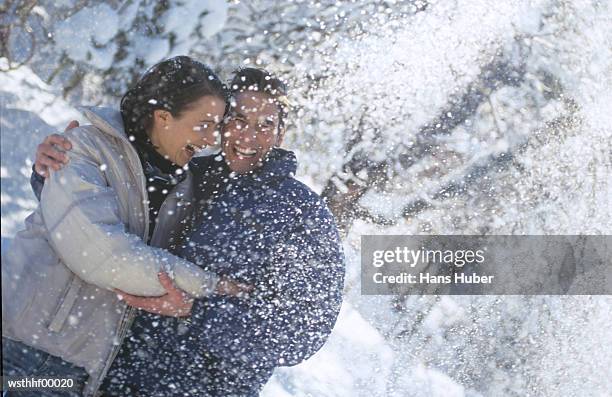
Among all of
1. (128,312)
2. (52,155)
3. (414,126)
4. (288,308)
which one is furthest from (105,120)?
(414,126)

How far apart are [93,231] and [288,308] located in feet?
1.48

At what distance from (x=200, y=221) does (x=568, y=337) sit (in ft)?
6.70

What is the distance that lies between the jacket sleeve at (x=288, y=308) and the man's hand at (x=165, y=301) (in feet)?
0.30

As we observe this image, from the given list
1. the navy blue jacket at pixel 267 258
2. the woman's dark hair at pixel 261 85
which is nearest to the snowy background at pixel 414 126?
the woman's dark hair at pixel 261 85

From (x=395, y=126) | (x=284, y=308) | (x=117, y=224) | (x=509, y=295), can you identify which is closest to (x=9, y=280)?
(x=117, y=224)

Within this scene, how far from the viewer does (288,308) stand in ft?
4.83

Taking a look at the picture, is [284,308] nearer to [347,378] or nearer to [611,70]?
[347,378]

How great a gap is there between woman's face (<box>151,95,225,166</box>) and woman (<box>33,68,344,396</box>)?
122mm

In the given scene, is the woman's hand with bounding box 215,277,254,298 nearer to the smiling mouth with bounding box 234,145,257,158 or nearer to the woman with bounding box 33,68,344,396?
the woman with bounding box 33,68,344,396

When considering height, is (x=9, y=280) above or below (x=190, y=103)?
below

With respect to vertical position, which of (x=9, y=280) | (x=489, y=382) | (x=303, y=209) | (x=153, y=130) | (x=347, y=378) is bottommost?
(x=489, y=382)

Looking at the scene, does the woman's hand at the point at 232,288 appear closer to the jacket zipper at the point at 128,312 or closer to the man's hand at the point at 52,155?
the jacket zipper at the point at 128,312

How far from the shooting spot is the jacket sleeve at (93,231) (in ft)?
3.87

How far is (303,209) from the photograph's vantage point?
1456 mm
